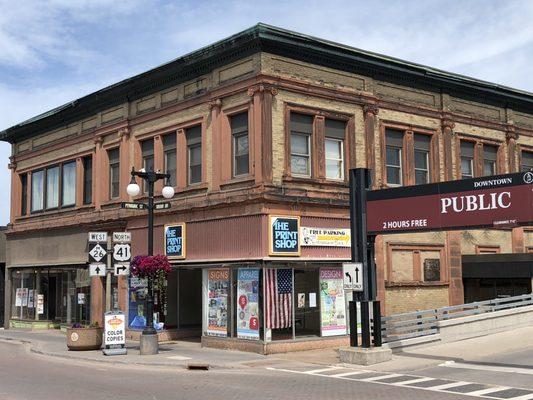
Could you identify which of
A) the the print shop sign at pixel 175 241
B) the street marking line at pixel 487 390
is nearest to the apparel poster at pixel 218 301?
the the print shop sign at pixel 175 241

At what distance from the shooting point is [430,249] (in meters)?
25.8

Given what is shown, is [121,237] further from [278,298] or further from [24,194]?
[24,194]

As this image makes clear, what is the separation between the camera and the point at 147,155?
26469 mm

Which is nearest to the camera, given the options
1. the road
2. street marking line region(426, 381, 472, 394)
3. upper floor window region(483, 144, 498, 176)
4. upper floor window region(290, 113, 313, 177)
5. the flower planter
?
the road

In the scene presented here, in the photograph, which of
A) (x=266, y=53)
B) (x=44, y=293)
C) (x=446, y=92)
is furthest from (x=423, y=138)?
(x=44, y=293)

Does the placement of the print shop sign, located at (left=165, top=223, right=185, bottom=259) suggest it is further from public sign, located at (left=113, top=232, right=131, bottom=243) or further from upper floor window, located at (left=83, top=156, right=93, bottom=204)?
upper floor window, located at (left=83, top=156, right=93, bottom=204)

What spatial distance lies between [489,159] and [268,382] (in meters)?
17.3

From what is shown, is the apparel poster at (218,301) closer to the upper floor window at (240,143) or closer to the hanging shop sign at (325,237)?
the hanging shop sign at (325,237)

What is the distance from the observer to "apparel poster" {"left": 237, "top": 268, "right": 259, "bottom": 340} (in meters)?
20.9

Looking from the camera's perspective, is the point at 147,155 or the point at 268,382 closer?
the point at 268,382

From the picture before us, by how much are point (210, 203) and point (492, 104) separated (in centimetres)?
1329

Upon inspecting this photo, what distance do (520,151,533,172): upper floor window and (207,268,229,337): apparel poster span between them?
586 inches

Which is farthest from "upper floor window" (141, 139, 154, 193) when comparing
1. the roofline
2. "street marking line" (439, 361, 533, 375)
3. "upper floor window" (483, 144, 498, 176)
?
"street marking line" (439, 361, 533, 375)

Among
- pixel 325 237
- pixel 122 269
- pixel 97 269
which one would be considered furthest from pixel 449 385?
pixel 97 269
